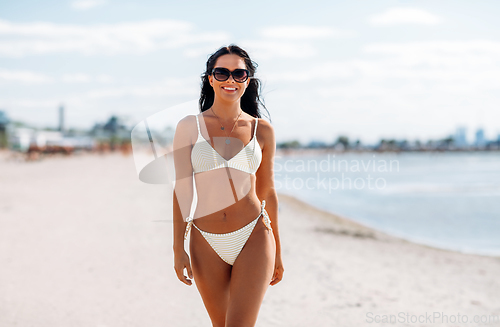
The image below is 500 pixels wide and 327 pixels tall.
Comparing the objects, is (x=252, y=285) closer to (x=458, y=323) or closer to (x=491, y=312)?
(x=458, y=323)

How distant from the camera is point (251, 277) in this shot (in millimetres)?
2189

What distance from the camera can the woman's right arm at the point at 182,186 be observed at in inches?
88.0

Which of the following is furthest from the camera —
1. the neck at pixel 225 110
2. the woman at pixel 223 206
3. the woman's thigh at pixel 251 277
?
the neck at pixel 225 110

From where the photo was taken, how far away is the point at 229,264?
2289 millimetres

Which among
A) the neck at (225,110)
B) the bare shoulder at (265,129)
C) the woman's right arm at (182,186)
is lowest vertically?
the woman's right arm at (182,186)

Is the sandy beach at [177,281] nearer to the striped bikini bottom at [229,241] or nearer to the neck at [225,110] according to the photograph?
the striped bikini bottom at [229,241]

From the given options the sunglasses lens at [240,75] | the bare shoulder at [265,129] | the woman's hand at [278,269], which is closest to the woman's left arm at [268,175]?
the bare shoulder at [265,129]

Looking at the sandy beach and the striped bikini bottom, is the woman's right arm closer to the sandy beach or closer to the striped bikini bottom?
the striped bikini bottom

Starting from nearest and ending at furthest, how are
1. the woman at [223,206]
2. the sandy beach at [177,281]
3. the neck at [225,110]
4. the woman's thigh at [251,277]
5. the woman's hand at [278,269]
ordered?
the woman's thigh at [251,277]
the woman at [223,206]
the neck at [225,110]
the woman's hand at [278,269]
the sandy beach at [177,281]

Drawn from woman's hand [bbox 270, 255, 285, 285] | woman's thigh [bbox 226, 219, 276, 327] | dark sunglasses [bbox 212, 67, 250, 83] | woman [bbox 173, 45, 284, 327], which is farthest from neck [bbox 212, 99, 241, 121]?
woman's hand [bbox 270, 255, 285, 285]

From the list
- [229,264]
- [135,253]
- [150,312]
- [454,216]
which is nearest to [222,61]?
[229,264]

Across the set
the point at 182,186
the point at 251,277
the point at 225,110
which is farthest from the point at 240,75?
the point at 251,277

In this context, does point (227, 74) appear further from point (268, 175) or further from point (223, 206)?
point (223, 206)

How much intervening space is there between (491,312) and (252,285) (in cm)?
450
